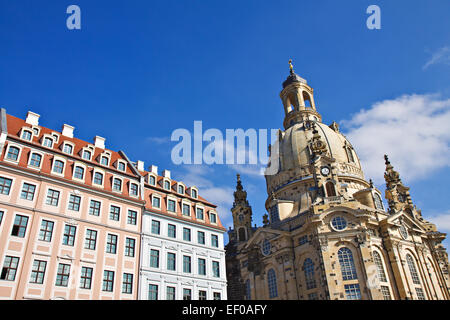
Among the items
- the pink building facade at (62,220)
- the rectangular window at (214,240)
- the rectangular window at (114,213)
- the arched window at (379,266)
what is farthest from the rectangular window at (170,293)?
the arched window at (379,266)

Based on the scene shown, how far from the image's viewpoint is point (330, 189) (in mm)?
54094

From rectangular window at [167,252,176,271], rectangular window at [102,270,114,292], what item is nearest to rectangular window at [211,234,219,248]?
rectangular window at [167,252,176,271]

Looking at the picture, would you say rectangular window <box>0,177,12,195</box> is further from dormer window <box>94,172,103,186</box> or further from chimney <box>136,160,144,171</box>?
chimney <box>136,160,144,171</box>

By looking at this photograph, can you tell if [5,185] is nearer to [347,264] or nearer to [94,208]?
[94,208]

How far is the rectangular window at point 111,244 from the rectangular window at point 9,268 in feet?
21.9

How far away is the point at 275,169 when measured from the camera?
68875mm

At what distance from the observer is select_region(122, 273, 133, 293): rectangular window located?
27.4m

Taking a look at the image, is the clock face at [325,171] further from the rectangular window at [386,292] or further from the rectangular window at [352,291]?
the rectangular window at [386,292]

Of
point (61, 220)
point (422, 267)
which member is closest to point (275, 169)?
point (422, 267)

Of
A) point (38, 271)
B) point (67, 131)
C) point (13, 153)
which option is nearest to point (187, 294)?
point (38, 271)
